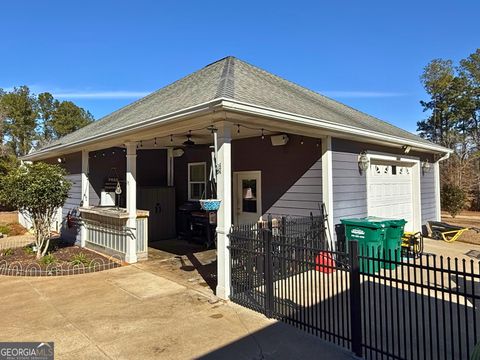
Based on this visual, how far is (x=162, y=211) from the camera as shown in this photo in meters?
10.0

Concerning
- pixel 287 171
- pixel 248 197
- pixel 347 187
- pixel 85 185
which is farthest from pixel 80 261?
pixel 347 187

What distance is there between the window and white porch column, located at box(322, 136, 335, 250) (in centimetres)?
414

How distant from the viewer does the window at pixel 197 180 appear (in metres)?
9.81

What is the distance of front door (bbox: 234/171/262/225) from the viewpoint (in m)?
7.93

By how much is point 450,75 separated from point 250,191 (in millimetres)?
25834

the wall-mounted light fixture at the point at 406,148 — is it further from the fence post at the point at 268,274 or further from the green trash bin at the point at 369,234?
the fence post at the point at 268,274

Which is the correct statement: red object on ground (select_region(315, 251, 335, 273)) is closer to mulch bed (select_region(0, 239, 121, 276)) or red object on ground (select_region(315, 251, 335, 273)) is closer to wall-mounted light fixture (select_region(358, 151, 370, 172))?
wall-mounted light fixture (select_region(358, 151, 370, 172))

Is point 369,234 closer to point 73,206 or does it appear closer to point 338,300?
point 338,300

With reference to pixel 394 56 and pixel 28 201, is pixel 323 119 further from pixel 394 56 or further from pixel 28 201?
pixel 394 56

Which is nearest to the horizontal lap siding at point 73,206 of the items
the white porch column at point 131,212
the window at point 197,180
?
the white porch column at point 131,212

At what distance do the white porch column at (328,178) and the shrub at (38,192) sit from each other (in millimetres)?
5878

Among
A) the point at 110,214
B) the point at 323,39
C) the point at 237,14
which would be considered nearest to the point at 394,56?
the point at 323,39

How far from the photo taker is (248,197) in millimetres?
8250

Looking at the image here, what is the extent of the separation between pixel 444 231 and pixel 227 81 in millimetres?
8167
